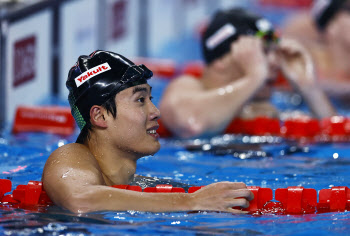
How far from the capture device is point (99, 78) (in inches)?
123

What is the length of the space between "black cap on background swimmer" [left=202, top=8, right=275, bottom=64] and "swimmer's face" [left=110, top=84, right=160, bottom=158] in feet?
7.95

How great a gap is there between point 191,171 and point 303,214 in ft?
4.15

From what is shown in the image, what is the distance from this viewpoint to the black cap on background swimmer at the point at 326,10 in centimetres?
710

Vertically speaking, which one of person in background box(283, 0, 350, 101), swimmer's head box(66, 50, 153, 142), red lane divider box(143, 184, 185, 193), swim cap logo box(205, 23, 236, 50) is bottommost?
red lane divider box(143, 184, 185, 193)

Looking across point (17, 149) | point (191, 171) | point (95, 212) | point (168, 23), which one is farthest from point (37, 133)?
point (168, 23)

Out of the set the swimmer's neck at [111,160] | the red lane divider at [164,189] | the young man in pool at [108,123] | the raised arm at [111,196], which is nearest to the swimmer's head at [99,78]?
the young man in pool at [108,123]

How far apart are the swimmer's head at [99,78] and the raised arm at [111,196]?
0.34 metres

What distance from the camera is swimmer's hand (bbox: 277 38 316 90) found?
19.5ft

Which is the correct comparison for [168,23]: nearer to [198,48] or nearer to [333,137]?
[198,48]

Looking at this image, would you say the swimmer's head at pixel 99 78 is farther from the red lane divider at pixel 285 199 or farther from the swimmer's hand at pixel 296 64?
the swimmer's hand at pixel 296 64

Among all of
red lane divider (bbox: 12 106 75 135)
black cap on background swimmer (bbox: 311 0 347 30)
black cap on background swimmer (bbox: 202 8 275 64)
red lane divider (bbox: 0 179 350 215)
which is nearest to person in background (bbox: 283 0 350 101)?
black cap on background swimmer (bbox: 311 0 347 30)

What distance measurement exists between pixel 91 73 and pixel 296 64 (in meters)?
3.22

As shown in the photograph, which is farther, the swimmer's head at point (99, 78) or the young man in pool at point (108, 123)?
the swimmer's head at point (99, 78)

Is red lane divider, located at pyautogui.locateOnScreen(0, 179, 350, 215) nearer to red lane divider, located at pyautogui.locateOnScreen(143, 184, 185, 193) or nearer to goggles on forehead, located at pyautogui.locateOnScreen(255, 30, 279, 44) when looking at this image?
red lane divider, located at pyautogui.locateOnScreen(143, 184, 185, 193)
